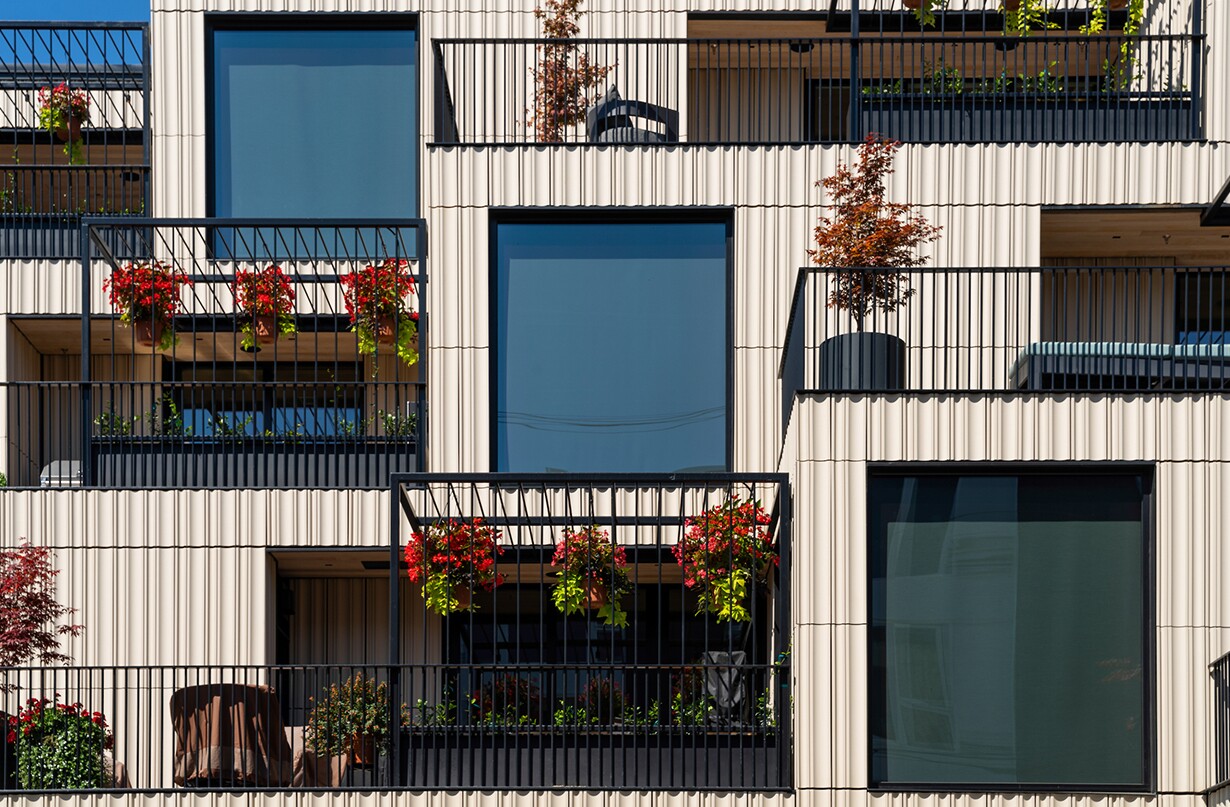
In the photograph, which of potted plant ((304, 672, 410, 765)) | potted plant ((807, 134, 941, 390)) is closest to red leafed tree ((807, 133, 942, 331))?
potted plant ((807, 134, 941, 390))

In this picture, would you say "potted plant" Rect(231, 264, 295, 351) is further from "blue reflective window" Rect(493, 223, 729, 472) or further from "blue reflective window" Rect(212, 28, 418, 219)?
"blue reflective window" Rect(493, 223, 729, 472)

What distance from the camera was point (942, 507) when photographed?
645 inches

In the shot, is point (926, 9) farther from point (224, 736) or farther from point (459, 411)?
point (224, 736)

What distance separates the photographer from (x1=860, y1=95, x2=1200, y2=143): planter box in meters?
21.9

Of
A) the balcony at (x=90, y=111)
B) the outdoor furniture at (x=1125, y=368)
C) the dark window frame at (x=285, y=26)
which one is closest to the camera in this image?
the outdoor furniture at (x=1125, y=368)

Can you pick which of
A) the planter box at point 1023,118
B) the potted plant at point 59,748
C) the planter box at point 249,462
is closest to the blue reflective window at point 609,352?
the planter box at point 249,462

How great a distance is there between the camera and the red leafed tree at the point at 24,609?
17.8 m

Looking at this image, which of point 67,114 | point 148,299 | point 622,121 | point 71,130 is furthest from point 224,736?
point 67,114

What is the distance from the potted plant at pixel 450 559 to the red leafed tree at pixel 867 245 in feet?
13.1

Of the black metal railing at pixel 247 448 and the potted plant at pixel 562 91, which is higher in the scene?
the potted plant at pixel 562 91

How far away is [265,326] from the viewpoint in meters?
21.9

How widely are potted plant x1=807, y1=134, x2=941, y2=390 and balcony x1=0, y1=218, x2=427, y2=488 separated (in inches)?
196

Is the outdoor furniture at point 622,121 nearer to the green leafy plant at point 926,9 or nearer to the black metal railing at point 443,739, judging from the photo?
the green leafy plant at point 926,9

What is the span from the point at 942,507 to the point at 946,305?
2139 millimetres
